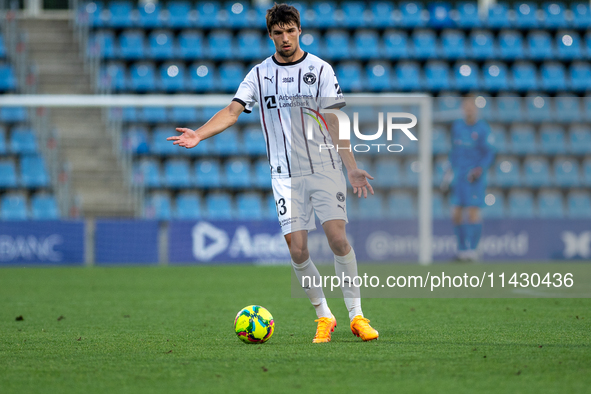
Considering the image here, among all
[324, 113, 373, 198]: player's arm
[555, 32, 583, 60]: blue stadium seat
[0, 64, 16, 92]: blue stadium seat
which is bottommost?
[324, 113, 373, 198]: player's arm

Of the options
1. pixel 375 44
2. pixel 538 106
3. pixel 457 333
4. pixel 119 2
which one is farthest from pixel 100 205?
pixel 457 333

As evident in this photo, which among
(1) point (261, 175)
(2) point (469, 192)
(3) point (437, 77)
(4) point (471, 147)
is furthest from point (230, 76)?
(2) point (469, 192)

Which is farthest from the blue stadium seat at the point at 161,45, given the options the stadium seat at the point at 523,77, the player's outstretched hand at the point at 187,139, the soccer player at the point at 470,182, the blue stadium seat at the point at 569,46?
the player's outstretched hand at the point at 187,139

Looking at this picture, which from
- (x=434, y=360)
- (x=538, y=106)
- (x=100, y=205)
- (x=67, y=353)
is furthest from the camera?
(x=538, y=106)

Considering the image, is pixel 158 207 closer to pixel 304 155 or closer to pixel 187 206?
pixel 187 206

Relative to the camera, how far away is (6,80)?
A: 46.2 feet

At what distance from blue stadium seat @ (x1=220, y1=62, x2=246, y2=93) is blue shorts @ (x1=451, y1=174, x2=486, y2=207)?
17.3 feet

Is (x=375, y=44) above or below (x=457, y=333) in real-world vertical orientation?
above

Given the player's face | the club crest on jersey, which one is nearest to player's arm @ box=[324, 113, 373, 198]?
the club crest on jersey

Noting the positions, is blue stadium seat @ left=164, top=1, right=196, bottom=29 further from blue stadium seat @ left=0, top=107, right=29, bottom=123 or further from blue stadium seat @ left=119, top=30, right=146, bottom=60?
blue stadium seat @ left=0, top=107, right=29, bottom=123

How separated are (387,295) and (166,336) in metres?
3.58

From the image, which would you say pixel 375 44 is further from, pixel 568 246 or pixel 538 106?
pixel 568 246

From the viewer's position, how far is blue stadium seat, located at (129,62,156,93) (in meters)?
14.8

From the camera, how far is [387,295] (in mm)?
7793
